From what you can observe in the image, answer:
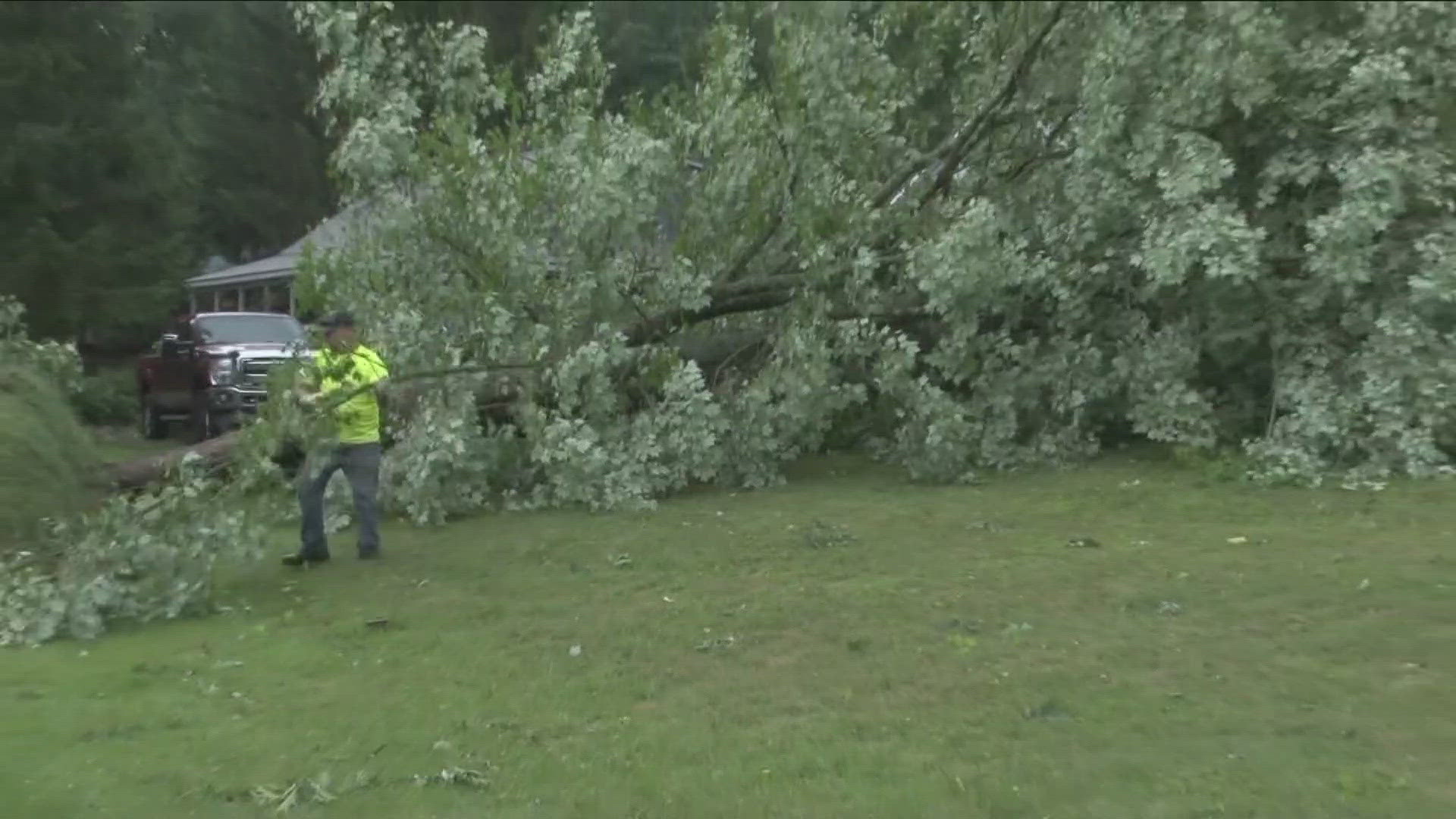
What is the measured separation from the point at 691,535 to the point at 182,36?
37.5 m

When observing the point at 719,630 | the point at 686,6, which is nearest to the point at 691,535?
the point at 719,630

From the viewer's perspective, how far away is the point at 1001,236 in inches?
460

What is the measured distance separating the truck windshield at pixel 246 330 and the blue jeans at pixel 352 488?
33.0 ft

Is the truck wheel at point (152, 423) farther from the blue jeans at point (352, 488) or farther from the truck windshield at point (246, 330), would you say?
the blue jeans at point (352, 488)

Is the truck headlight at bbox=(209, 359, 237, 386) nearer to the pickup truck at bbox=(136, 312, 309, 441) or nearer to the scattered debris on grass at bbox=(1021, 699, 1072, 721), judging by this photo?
the pickup truck at bbox=(136, 312, 309, 441)

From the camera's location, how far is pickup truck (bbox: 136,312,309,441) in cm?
1773

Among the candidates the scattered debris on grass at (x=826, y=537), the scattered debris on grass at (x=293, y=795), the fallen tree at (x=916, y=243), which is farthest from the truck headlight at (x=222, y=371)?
the scattered debris on grass at (x=293, y=795)

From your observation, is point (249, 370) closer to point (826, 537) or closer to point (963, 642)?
point (826, 537)

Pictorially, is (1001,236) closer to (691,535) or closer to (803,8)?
(803,8)

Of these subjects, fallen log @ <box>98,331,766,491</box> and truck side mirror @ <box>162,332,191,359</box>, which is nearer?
fallen log @ <box>98,331,766,491</box>

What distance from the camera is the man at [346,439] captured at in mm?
9172

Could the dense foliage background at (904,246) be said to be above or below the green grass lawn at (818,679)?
above

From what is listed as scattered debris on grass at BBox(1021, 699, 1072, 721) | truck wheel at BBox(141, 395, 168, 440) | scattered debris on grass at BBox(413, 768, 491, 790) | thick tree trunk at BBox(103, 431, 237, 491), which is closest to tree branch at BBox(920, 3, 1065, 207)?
thick tree trunk at BBox(103, 431, 237, 491)

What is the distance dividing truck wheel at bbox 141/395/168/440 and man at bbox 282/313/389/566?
11595mm
